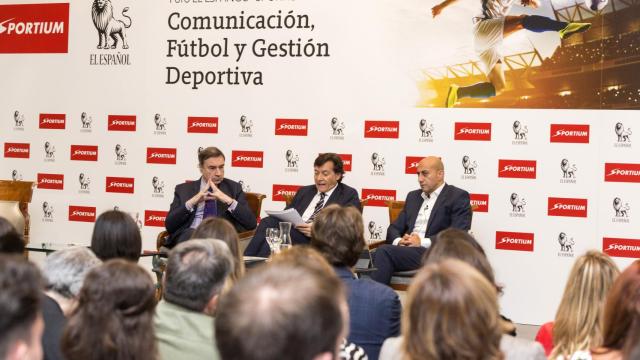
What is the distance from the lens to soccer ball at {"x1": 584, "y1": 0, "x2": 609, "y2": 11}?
680cm

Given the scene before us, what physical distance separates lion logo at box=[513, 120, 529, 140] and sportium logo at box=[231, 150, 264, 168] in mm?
2378

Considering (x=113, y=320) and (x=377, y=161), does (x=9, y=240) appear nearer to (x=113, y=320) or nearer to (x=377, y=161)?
(x=113, y=320)

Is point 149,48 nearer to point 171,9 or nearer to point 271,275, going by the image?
point 171,9

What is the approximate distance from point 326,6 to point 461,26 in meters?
1.30

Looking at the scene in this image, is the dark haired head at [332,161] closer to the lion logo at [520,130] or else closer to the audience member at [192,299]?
the lion logo at [520,130]

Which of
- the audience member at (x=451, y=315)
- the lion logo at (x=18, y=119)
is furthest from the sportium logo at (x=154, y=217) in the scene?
the audience member at (x=451, y=315)

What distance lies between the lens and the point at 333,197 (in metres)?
6.91

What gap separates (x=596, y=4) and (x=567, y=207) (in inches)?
67.6

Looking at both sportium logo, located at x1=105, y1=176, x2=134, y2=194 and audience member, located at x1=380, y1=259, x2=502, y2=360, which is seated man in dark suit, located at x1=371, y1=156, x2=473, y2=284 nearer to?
sportium logo, located at x1=105, y1=176, x2=134, y2=194

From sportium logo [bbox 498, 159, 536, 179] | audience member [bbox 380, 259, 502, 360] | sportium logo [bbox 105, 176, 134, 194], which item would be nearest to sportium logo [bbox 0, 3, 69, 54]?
sportium logo [bbox 105, 176, 134, 194]

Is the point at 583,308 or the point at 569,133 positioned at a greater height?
the point at 569,133

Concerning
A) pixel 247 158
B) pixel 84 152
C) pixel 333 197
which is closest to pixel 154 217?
pixel 84 152

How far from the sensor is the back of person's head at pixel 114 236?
12.2 feet

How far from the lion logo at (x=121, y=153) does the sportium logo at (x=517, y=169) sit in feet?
12.3
